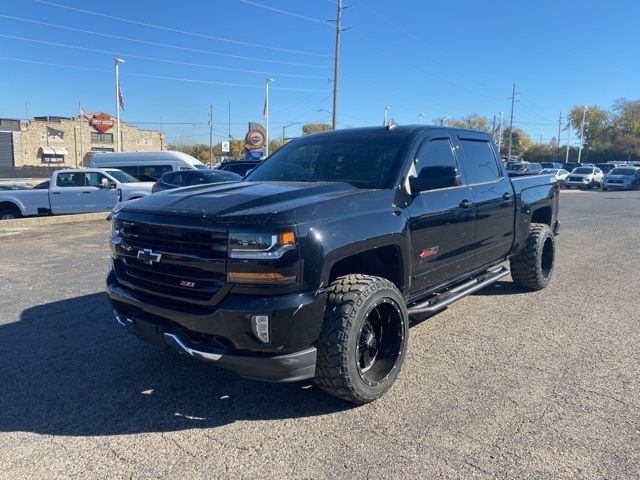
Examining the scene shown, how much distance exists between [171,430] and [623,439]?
8.99 feet

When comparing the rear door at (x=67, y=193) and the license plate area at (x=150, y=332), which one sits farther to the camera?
the rear door at (x=67, y=193)

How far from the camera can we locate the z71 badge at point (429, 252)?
404 cm

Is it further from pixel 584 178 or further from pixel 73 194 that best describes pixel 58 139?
pixel 584 178

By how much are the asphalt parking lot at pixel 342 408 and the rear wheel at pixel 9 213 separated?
33.1 ft

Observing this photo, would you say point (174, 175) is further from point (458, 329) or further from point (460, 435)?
point (460, 435)

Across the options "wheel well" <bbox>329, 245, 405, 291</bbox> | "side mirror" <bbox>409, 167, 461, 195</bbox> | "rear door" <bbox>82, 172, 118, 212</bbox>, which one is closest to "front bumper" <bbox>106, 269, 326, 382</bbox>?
"wheel well" <bbox>329, 245, 405, 291</bbox>

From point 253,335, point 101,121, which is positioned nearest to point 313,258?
point 253,335

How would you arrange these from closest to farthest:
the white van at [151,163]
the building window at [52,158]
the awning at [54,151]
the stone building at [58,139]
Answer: the white van at [151,163], the stone building at [58,139], the awning at [54,151], the building window at [52,158]

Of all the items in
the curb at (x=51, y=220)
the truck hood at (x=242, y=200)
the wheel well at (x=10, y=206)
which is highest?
the truck hood at (x=242, y=200)

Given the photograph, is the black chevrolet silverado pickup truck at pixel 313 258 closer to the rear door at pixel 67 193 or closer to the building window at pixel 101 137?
the rear door at pixel 67 193

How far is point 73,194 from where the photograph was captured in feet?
48.6

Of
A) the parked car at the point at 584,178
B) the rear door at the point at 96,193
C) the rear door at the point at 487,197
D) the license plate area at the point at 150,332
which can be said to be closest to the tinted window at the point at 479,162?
the rear door at the point at 487,197

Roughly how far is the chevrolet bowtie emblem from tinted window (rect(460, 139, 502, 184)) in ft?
10.0

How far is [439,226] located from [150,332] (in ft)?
7.93
